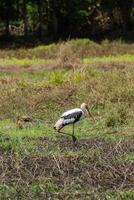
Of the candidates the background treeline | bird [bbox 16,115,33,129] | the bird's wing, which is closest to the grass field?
bird [bbox 16,115,33,129]

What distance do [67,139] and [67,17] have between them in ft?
76.6

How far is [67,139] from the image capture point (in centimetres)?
1162

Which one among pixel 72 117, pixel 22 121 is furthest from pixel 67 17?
pixel 72 117

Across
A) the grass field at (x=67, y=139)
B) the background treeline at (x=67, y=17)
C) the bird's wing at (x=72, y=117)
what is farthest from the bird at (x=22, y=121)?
the background treeline at (x=67, y=17)

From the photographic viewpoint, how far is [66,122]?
1131 cm

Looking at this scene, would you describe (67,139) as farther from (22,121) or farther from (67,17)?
(67,17)

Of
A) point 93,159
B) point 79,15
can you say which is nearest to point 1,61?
point 79,15

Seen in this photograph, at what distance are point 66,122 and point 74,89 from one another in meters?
5.40

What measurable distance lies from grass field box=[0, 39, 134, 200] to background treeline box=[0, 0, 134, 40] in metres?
10.6

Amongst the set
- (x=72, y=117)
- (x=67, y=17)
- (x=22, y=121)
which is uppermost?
(x=72, y=117)

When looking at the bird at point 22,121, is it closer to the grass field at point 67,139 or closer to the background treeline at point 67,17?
the grass field at point 67,139

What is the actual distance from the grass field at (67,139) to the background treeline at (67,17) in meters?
10.6

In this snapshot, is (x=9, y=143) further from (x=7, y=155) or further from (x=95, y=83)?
(x=95, y=83)

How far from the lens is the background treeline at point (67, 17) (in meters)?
34.2
